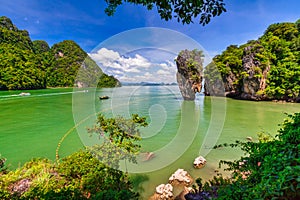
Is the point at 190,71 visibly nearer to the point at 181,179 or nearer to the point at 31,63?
the point at 181,179

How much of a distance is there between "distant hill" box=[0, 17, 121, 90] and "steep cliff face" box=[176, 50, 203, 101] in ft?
42.8

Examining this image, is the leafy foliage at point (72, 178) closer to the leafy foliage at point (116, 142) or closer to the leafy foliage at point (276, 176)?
the leafy foliage at point (116, 142)

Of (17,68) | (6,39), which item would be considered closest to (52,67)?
(6,39)

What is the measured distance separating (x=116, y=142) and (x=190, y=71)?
19.2 m

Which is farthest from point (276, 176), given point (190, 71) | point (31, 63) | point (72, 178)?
point (31, 63)

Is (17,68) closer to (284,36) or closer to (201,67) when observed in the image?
(201,67)

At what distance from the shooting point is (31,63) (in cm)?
4309

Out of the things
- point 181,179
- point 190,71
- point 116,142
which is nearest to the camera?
point 116,142

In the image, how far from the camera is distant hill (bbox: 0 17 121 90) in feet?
116

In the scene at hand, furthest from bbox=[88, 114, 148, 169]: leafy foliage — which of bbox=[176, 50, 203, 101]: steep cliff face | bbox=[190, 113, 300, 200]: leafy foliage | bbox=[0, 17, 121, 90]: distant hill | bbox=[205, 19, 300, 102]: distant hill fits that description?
bbox=[0, 17, 121, 90]: distant hill

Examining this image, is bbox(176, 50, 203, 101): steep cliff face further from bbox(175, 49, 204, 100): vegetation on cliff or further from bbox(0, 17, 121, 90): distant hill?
bbox(0, 17, 121, 90): distant hill

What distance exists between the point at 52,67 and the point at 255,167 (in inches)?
2556

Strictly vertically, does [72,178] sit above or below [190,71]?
below

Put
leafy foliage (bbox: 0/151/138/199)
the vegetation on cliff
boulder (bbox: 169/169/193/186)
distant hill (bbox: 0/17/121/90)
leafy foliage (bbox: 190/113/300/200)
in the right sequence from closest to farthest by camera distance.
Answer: leafy foliage (bbox: 190/113/300/200)
leafy foliage (bbox: 0/151/138/199)
boulder (bbox: 169/169/193/186)
the vegetation on cliff
distant hill (bbox: 0/17/121/90)
